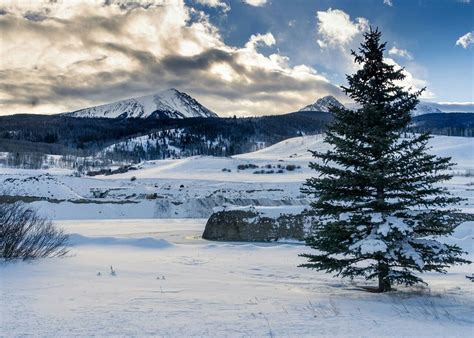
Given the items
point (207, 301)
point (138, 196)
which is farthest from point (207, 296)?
point (138, 196)

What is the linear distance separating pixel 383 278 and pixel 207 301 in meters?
3.90

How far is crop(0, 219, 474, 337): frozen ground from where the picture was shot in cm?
597

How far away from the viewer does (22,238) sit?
11.2 metres

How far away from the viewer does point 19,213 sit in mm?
12352

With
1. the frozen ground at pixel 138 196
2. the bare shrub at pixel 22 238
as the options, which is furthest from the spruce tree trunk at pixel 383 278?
the frozen ground at pixel 138 196

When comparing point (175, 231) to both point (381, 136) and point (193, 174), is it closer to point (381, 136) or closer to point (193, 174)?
point (381, 136)

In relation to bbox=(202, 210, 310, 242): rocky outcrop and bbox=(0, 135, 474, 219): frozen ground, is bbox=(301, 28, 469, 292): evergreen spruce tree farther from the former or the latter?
bbox=(0, 135, 474, 219): frozen ground

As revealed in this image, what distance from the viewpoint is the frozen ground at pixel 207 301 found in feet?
19.6

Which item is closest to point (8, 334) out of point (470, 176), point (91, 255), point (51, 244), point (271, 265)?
point (51, 244)

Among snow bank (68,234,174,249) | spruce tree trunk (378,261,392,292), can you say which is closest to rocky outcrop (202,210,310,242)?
snow bank (68,234,174,249)

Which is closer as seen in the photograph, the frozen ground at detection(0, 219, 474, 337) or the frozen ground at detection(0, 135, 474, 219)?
the frozen ground at detection(0, 219, 474, 337)

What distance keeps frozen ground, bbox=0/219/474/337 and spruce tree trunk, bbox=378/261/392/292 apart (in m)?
0.30

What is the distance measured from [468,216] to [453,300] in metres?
13.0

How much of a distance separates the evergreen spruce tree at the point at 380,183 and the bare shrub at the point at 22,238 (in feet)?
21.2
